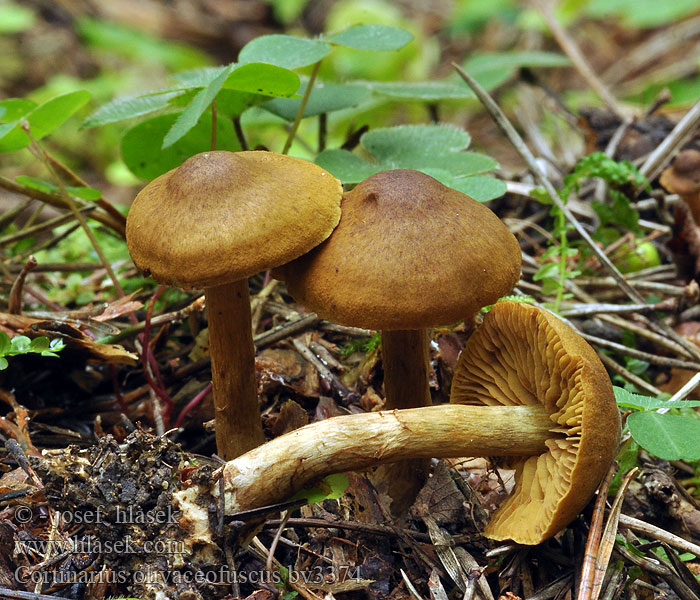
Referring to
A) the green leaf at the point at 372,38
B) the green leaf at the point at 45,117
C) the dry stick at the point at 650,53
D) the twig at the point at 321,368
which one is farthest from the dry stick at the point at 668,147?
the dry stick at the point at 650,53

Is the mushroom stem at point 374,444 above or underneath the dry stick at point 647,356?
above

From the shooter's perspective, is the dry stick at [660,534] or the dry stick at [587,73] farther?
the dry stick at [587,73]

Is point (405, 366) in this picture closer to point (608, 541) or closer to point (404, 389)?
point (404, 389)

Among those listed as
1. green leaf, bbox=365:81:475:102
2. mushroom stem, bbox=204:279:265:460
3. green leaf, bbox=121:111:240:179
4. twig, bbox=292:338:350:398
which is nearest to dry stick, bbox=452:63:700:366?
green leaf, bbox=365:81:475:102

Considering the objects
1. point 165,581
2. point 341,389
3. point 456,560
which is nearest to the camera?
point 165,581

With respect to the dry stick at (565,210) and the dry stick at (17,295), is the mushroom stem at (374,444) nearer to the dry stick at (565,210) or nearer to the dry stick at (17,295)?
the dry stick at (565,210)

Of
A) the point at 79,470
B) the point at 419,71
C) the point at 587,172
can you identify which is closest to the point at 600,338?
the point at 587,172

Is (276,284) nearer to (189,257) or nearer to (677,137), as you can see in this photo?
(189,257)

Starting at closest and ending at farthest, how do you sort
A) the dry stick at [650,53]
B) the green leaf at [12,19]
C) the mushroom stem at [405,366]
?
the mushroom stem at [405,366], the green leaf at [12,19], the dry stick at [650,53]
